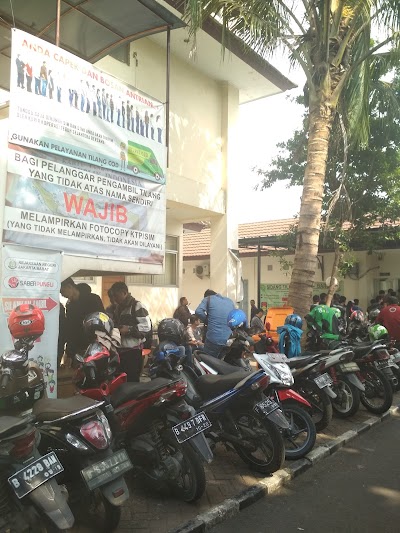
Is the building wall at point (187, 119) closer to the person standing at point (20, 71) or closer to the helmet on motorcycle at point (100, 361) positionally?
the person standing at point (20, 71)

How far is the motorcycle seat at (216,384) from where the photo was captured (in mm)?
4383

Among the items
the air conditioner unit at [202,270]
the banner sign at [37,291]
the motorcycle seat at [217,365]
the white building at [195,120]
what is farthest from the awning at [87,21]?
the air conditioner unit at [202,270]

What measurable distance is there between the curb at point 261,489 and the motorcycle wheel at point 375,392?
100 centimetres

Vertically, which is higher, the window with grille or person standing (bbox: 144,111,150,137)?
person standing (bbox: 144,111,150,137)

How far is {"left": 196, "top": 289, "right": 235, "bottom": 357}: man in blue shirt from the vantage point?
693cm

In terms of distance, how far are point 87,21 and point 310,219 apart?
4509 mm

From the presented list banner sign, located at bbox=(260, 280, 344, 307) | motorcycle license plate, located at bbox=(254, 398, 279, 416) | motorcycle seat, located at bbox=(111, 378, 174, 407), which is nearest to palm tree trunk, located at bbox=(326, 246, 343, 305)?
banner sign, located at bbox=(260, 280, 344, 307)

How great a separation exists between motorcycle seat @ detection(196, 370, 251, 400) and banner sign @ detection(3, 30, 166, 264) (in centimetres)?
186

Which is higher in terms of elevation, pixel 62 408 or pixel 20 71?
pixel 20 71

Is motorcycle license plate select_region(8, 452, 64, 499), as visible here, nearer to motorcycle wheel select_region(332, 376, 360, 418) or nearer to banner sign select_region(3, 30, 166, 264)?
banner sign select_region(3, 30, 166, 264)

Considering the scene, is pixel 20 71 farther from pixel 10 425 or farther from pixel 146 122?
pixel 10 425

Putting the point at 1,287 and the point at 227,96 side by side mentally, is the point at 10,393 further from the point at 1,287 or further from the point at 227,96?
the point at 227,96

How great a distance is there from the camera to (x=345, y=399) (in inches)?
261

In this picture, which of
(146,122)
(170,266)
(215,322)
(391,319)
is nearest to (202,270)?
(170,266)
